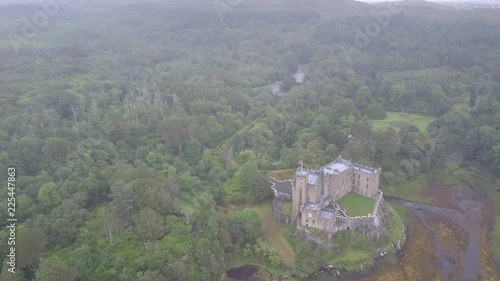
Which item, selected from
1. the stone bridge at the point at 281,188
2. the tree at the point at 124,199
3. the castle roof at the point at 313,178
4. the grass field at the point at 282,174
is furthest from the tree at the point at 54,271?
the grass field at the point at 282,174

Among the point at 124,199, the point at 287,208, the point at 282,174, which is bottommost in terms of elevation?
the point at 282,174

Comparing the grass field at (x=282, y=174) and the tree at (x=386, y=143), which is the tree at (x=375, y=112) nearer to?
the tree at (x=386, y=143)

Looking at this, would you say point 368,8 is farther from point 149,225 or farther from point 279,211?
point 149,225

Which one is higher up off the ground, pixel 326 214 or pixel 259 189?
pixel 326 214

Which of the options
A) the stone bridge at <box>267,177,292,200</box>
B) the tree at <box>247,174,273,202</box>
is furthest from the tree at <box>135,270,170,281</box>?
the stone bridge at <box>267,177,292,200</box>

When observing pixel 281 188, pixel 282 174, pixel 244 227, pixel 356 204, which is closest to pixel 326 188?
pixel 356 204

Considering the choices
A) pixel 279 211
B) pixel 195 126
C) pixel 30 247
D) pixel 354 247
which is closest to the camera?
pixel 30 247

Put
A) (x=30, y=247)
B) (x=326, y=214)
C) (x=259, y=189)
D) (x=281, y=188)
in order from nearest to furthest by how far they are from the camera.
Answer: (x=30, y=247) → (x=326, y=214) → (x=259, y=189) → (x=281, y=188)
